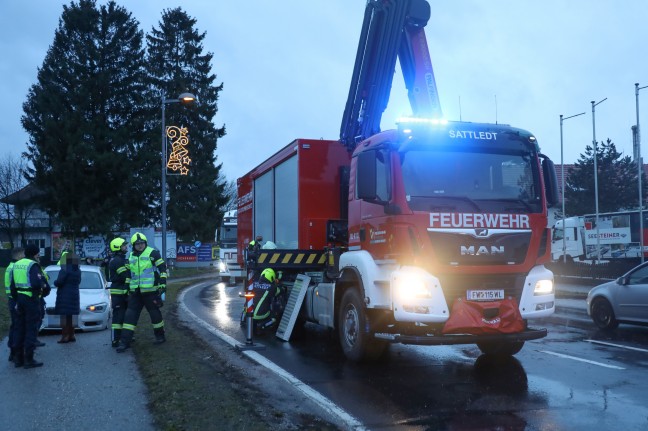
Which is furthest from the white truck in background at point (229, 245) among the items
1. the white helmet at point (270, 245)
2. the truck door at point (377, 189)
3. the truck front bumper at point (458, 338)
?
the truck front bumper at point (458, 338)

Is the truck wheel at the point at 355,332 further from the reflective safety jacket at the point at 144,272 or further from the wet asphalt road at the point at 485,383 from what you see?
the reflective safety jacket at the point at 144,272

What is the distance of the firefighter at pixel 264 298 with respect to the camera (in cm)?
1144

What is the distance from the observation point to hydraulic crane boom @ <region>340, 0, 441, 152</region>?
10.8 meters

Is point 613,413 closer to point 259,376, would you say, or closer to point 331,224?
point 259,376

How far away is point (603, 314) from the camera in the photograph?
1192 centimetres

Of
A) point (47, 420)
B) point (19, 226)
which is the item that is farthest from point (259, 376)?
point (19, 226)

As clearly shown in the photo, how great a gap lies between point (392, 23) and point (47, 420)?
8.23 metres

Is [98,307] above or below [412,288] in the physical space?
below

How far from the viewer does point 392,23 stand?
11.0m

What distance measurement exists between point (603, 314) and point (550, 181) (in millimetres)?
4989

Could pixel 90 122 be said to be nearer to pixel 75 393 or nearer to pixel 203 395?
pixel 75 393

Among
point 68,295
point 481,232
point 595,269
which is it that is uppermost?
point 481,232

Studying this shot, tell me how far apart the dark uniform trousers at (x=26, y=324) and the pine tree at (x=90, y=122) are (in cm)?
2958

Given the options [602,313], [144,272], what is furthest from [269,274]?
[602,313]
